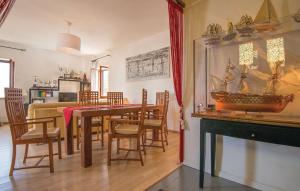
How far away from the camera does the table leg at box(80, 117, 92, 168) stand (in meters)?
2.49

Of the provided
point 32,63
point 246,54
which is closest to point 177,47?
point 246,54

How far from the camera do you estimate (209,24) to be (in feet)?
7.77

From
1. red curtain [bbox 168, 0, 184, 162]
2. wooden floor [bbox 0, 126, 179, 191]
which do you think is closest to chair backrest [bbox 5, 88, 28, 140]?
wooden floor [bbox 0, 126, 179, 191]

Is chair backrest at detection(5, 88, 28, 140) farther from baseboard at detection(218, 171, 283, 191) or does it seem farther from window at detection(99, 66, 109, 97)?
window at detection(99, 66, 109, 97)

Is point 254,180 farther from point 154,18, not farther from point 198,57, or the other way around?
point 154,18

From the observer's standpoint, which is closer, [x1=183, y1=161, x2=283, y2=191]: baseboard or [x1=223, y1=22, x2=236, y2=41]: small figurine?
[x1=183, y1=161, x2=283, y2=191]: baseboard

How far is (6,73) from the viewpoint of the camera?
6062 millimetres

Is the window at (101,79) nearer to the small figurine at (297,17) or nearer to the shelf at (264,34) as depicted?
the shelf at (264,34)

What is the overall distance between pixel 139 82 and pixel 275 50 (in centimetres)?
407

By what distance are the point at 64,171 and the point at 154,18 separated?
335 cm

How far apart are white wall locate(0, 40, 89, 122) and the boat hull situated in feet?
22.6

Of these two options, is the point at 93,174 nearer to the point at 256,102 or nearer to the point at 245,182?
the point at 245,182

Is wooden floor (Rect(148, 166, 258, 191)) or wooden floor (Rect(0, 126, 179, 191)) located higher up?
wooden floor (Rect(0, 126, 179, 191))

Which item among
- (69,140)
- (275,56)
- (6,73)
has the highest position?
(6,73)
